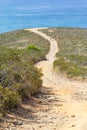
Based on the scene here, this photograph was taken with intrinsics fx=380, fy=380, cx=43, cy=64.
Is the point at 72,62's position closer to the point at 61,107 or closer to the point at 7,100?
the point at 61,107

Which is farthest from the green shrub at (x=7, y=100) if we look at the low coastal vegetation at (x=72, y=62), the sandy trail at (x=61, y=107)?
the low coastal vegetation at (x=72, y=62)

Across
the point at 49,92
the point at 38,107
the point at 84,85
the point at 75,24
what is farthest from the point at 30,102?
the point at 75,24

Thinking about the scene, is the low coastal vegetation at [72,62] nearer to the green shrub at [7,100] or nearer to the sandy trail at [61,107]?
the sandy trail at [61,107]

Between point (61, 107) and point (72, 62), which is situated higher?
point (72, 62)

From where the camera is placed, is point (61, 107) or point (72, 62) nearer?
point (61, 107)

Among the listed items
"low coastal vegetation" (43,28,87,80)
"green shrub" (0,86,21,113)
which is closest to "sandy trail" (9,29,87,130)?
"low coastal vegetation" (43,28,87,80)

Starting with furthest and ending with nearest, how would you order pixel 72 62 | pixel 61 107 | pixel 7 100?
pixel 72 62
pixel 61 107
pixel 7 100

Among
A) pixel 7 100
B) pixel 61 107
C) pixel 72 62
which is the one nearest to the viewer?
pixel 7 100

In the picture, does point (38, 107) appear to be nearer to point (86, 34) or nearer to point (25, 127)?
point (25, 127)

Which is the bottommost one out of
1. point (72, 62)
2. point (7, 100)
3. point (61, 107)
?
point (61, 107)

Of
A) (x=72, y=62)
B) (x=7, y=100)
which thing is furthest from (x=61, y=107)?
(x=72, y=62)
